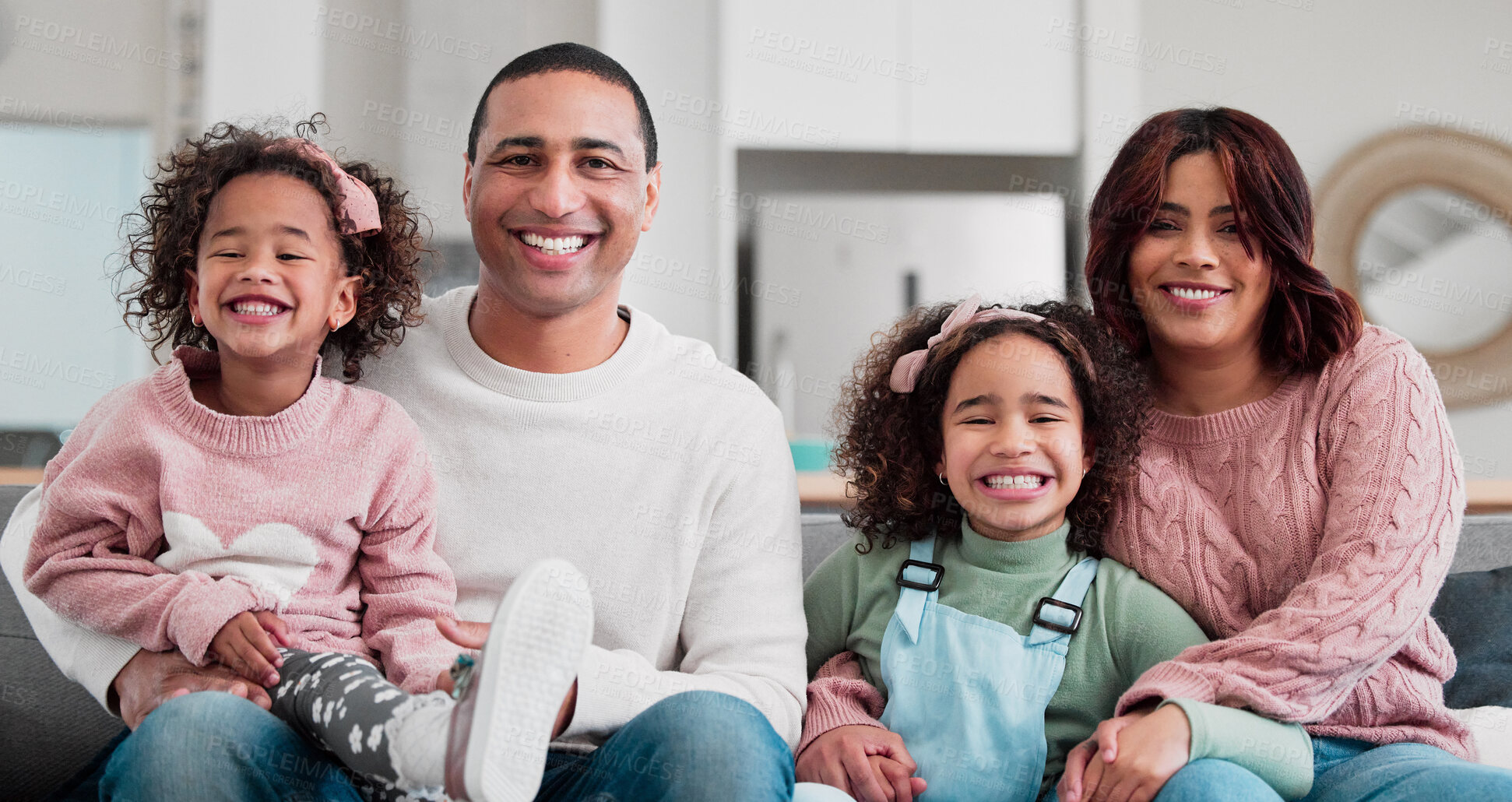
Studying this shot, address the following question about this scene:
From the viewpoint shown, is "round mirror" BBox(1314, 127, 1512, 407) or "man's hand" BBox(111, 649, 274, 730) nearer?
"man's hand" BBox(111, 649, 274, 730)

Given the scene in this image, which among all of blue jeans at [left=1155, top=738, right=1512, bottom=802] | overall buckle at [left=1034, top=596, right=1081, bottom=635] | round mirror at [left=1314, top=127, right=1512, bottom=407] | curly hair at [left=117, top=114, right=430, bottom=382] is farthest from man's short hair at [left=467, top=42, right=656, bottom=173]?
round mirror at [left=1314, top=127, right=1512, bottom=407]

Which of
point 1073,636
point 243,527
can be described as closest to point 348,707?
point 243,527

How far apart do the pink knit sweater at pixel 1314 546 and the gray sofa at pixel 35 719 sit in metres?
1.04

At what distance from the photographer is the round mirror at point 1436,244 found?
12.9 feet

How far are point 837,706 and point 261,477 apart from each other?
0.74 m

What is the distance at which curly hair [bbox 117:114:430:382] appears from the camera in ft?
4.48

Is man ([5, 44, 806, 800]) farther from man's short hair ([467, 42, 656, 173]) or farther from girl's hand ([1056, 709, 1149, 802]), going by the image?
girl's hand ([1056, 709, 1149, 802])

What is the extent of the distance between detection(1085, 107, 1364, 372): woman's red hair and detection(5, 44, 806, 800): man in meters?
0.53

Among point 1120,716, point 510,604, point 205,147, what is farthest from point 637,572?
point 205,147

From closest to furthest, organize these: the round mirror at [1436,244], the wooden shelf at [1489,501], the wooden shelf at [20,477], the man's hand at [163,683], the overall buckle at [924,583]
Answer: the man's hand at [163,683]
the overall buckle at [924,583]
the wooden shelf at [20,477]
the wooden shelf at [1489,501]
the round mirror at [1436,244]

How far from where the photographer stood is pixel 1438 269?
4.00 m

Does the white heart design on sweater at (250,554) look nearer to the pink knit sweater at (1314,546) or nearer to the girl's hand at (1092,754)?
the pink knit sweater at (1314,546)

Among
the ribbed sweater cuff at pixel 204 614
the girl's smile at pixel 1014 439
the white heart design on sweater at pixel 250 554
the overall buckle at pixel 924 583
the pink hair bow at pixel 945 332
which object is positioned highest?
the pink hair bow at pixel 945 332

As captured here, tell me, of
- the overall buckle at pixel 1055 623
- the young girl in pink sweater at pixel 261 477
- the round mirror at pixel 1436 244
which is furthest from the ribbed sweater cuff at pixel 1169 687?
the round mirror at pixel 1436 244
